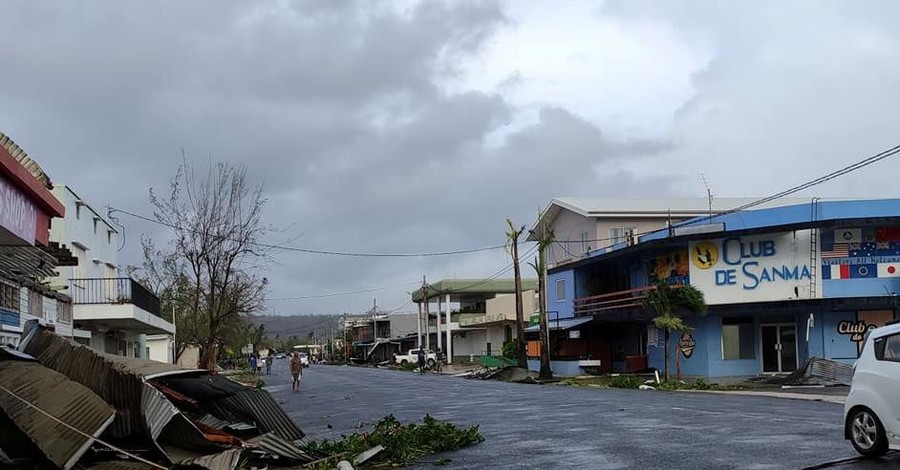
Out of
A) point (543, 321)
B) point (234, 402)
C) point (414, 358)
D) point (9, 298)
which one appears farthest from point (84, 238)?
point (414, 358)

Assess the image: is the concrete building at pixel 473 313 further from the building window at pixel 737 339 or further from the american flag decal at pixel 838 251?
the american flag decal at pixel 838 251

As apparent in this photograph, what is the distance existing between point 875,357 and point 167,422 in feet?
28.3

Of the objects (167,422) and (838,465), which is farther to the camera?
(838,465)

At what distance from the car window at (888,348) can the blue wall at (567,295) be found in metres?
39.6

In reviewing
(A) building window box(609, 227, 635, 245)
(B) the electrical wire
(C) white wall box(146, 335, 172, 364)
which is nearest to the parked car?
(B) the electrical wire

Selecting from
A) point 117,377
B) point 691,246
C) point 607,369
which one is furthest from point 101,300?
point 607,369

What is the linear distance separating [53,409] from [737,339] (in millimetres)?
35314

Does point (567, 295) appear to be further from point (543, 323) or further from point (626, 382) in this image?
point (626, 382)

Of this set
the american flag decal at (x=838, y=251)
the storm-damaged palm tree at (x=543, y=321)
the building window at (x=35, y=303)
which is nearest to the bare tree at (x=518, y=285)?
the storm-damaged palm tree at (x=543, y=321)

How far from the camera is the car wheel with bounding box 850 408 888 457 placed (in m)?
10.9

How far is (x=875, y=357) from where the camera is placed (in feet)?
36.7

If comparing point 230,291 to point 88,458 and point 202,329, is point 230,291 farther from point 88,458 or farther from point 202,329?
point 88,458

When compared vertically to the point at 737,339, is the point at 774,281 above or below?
above

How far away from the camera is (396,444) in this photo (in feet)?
43.8
